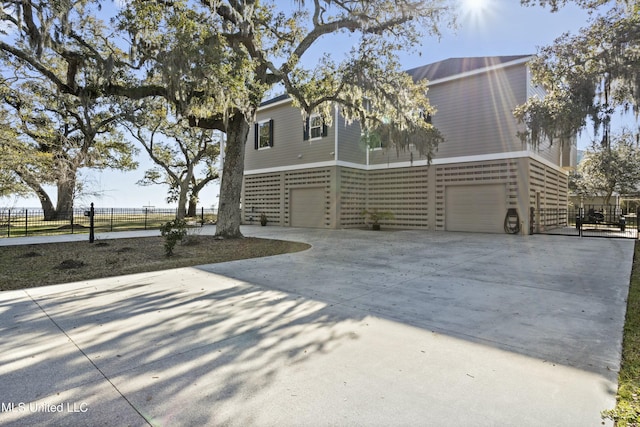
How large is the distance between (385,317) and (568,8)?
8745 mm

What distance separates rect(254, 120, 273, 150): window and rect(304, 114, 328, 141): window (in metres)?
2.56

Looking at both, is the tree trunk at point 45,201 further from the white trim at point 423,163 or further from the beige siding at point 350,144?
the beige siding at point 350,144

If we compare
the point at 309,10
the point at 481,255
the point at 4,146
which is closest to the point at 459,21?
the point at 309,10

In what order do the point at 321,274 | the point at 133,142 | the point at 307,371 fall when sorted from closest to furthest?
the point at 307,371 < the point at 321,274 < the point at 133,142

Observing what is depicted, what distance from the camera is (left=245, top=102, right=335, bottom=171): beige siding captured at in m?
15.3

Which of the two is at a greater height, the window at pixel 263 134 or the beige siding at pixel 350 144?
the window at pixel 263 134

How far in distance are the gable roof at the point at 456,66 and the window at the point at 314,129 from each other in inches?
182

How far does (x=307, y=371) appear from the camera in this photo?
2.34 m

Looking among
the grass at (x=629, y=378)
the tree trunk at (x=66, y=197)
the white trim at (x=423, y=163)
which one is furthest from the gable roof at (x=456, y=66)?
the tree trunk at (x=66, y=197)

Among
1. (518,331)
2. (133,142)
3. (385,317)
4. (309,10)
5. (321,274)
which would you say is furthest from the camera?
(133,142)

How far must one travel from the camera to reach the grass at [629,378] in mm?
1867

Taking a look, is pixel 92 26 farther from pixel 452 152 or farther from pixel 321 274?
pixel 452 152

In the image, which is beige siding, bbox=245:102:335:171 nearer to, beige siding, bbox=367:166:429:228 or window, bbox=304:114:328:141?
window, bbox=304:114:328:141

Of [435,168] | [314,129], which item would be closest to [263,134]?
[314,129]
